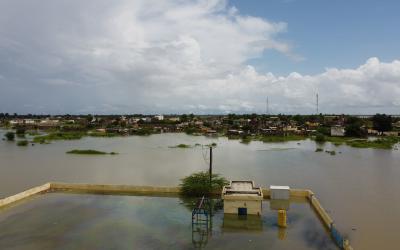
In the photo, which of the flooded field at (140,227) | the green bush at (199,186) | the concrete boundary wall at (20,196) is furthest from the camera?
the green bush at (199,186)

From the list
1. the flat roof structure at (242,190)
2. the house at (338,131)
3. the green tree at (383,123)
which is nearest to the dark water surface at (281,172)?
the flat roof structure at (242,190)

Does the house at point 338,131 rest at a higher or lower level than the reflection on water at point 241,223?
higher

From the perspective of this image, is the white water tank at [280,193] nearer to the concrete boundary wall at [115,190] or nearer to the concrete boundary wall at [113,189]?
the concrete boundary wall at [115,190]

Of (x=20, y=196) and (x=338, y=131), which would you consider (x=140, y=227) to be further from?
(x=338, y=131)

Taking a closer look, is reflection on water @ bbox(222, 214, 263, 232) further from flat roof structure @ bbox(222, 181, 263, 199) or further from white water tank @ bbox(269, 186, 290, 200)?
white water tank @ bbox(269, 186, 290, 200)

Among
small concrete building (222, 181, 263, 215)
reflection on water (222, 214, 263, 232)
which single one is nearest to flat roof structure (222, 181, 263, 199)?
small concrete building (222, 181, 263, 215)

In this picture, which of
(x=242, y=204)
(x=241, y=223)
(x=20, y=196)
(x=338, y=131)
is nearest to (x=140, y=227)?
(x=241, y=223)

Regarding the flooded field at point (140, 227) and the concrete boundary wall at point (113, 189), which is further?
the concrete boundary wall at point (113, 189)
